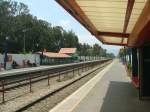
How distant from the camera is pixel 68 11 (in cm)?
992

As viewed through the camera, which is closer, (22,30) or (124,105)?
(124,105)

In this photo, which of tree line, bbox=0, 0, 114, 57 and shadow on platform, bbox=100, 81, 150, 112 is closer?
shadow on platform, bbox=100, 81, 150, 112

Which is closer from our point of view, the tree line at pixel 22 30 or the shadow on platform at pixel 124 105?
the shadow on platform at pixel 124 105

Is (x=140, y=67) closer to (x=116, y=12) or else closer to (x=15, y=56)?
(x=116, y=12)

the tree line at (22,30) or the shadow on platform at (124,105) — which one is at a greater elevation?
the tree line at (22,30)

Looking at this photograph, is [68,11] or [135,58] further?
[135,58]

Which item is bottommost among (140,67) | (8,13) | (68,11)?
(140,67)

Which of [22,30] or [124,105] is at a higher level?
[22,30]

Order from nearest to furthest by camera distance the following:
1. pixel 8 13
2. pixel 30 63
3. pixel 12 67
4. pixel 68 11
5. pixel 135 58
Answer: pixel 68 11, pixel 135 58, pixel 12 67, pixel 30 63, pixel 8 13

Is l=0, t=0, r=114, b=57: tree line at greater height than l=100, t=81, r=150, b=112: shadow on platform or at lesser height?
greater

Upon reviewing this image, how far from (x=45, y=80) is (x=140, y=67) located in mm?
13543

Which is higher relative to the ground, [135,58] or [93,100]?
[135,58]

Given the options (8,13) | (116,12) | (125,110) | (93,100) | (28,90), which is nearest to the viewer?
(116,12)

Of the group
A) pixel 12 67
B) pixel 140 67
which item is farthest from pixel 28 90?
pixel 12 67
